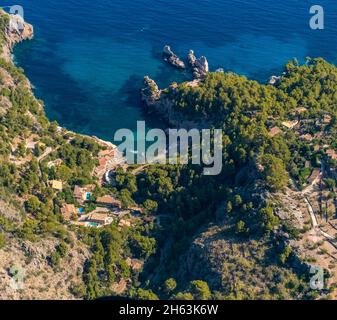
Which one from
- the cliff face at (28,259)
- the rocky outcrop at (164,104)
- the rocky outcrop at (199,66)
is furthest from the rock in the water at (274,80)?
the cliff face at (28,259)

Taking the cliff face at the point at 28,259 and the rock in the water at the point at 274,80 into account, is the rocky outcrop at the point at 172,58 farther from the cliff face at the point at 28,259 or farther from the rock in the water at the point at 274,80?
the cliff face at the point at 28,259

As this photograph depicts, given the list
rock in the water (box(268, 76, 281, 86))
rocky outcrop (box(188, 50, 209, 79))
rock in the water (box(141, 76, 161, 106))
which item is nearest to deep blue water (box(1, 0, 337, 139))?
rock in the water (box(141, 76, 161, 106))

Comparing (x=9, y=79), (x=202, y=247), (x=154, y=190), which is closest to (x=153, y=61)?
(x=9, y=79)

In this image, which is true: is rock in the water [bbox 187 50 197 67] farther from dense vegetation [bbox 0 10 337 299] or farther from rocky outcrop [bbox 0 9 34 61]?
rocky outcrop [bbox 0 9 34 61]

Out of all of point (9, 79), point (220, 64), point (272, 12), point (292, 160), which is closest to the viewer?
point (292, 160)

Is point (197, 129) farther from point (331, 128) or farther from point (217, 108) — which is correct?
point (331, 128)
